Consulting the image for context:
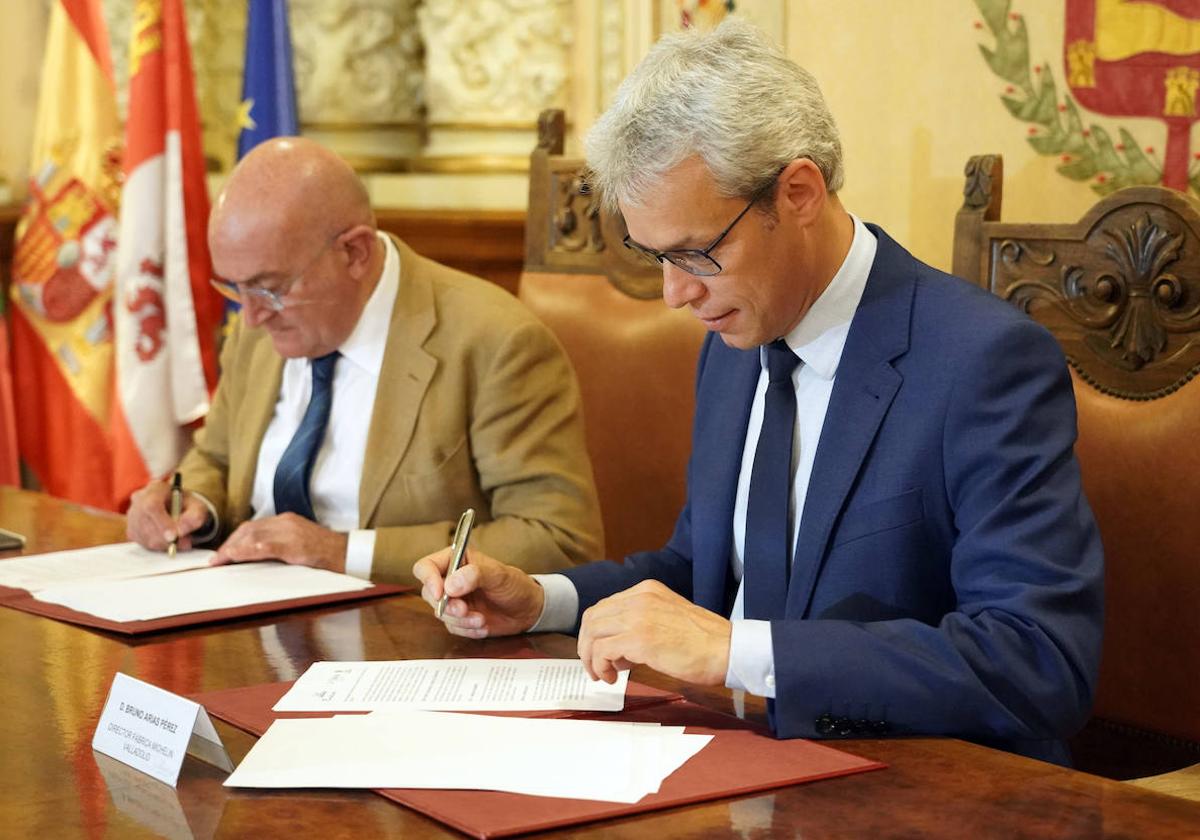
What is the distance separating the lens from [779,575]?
6.59ft

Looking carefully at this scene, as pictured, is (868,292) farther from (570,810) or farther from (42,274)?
(42,274)

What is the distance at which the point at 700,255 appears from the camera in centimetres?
191

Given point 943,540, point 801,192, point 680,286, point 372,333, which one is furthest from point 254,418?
point 943,540

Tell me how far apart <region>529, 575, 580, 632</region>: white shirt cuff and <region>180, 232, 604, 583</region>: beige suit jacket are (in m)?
0.63

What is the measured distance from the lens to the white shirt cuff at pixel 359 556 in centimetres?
268

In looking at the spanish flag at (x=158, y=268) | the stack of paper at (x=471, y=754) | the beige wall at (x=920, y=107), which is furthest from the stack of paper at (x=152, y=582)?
A: the spanish flag at (x=158, y=268)

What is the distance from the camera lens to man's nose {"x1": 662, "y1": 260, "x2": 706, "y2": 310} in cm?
194

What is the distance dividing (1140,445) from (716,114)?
0.86 metres

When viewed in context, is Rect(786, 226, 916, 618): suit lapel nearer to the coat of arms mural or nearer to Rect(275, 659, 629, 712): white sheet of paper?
Rect(275, 659, 629, 712): white sheet of paper

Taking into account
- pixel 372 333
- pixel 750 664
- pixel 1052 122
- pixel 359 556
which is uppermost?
pixel 1052 122

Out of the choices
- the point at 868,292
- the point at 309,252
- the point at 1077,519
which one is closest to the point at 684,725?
the point at 1077,519

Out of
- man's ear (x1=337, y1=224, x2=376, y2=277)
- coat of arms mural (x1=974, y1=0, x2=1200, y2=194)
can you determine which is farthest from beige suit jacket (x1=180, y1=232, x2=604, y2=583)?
coat of arms mural (x1=974, y1=0, x2=1200, y2=194)

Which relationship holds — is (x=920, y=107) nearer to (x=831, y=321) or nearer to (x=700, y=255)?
(x=831, y=321)

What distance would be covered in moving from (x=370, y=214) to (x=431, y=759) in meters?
1.66
